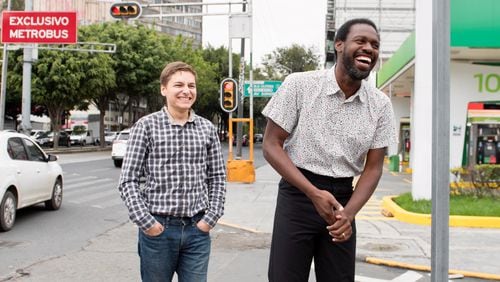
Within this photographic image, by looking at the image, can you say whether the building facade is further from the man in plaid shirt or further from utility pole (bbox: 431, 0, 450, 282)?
utility pole (bbox: 431, 0, 450, 282)

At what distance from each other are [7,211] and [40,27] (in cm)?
1059

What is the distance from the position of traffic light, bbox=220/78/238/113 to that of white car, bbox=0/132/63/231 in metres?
7.29

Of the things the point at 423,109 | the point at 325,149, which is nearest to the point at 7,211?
the point at 325,149

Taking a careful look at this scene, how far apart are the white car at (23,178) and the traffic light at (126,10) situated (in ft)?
26.1

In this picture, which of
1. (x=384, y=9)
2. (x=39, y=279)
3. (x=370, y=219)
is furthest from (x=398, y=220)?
(x=384, y=9)

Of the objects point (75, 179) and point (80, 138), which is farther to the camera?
point (80, 138)

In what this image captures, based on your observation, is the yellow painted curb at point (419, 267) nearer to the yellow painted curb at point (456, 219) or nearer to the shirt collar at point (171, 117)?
the yellow painted curb at point (456, 219)

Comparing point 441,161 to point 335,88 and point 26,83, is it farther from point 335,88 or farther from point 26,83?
point 26,83

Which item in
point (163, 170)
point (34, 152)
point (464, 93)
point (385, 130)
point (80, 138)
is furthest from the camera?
point (80, 138)

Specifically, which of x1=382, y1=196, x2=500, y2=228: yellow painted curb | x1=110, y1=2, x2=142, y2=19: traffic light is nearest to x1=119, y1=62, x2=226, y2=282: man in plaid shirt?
x1=382, y1=196, x2=500, y2=228: yellow painted curb

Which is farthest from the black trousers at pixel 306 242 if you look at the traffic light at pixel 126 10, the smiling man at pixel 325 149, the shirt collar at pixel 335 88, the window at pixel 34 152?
the traffic light at pixel 126 10

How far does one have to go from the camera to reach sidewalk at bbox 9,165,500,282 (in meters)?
5.89

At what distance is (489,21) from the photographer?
12438 millimetres

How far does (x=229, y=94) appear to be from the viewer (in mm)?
17250
